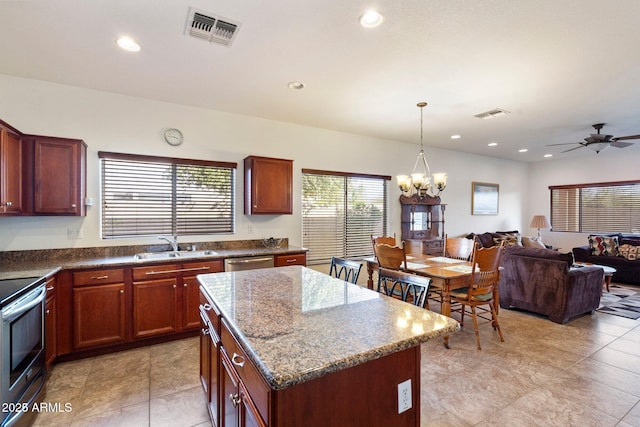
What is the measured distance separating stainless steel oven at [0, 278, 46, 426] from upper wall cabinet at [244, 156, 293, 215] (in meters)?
2.26

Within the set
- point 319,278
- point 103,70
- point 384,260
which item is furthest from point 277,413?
point 103,70

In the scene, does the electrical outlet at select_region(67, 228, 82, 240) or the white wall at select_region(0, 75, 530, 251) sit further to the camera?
the electrical outlet at select_region(67, 228, 82, 240)

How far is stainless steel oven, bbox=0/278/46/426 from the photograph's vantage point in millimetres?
1832

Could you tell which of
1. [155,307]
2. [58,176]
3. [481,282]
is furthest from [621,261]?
[58,176]

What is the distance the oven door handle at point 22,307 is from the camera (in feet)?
6.01

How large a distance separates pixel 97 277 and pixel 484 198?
7.47m

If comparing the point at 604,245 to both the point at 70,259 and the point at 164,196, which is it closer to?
the point at 164,196

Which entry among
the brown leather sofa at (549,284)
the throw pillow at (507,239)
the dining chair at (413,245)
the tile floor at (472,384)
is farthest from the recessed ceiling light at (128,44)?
the throw pillow at (507,239)

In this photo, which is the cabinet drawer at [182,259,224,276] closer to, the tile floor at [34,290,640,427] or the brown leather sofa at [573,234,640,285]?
the tile floor at [34,290,640,427]

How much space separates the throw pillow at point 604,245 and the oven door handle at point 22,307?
875 cm

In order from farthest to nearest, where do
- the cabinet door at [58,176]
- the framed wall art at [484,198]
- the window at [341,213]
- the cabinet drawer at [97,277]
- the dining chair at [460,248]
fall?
the framed wall art at [484,198] → the window at [341,213] → the dining chair at [460,248] → the cabinet door at [58,176] → the cabinet drawer at [97,277]

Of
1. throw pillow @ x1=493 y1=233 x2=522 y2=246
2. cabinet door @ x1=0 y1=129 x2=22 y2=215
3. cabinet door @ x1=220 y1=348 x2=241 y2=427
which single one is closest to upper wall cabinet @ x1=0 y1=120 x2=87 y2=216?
cabinet door @ x1=0 y1=129 x2=22 y2=215

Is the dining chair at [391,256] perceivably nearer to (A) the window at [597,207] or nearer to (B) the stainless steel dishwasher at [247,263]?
(B) the stainless steel dishwasher at [247,263]

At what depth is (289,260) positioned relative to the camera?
3.96 metres
